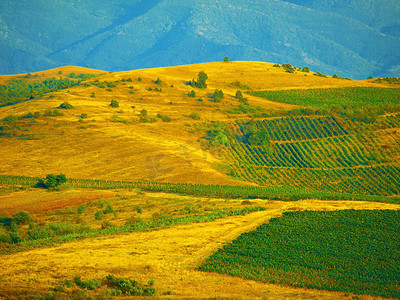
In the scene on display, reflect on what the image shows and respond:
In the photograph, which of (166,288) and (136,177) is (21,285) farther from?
(136,177)

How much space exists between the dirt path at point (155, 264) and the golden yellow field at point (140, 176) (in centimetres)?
6

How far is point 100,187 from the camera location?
197 feet

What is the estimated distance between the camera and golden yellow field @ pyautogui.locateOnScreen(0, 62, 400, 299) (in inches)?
1195

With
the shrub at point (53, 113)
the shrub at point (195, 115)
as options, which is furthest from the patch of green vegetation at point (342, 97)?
the shrub at point (53, 113)

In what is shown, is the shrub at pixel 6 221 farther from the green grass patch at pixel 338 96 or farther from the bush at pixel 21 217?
the green grass patch at pixel 338 96

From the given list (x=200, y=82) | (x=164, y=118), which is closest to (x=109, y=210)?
(x=164, y=118)

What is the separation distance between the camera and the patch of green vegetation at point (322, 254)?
29594 mm

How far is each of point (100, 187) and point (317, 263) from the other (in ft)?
112

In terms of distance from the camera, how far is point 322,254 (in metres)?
34.0

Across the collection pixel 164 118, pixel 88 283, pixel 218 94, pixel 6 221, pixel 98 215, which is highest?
pixel 218 94

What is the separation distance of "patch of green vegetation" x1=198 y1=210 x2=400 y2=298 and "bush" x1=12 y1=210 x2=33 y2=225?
61.2ft

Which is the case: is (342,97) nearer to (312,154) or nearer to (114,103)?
(312,154)

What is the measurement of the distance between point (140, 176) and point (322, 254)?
36316 mm

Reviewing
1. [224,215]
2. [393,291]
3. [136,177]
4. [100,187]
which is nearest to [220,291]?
[393,291]
